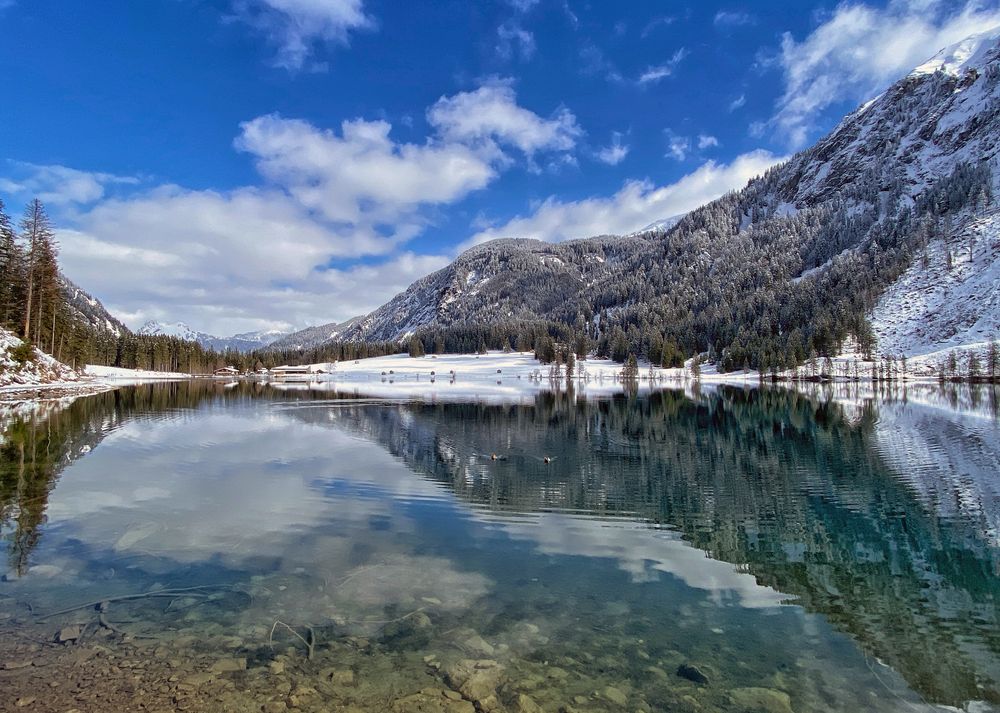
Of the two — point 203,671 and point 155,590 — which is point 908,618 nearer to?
point 203,671

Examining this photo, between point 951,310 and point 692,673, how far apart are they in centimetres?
22362

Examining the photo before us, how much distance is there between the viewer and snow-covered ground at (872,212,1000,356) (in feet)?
541

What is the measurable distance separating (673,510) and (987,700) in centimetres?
1317

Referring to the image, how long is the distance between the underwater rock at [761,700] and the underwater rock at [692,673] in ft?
1.71

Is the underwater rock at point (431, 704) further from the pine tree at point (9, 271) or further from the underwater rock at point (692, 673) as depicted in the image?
the pine tree at point (9, 271)

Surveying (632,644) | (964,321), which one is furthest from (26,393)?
(964,321)

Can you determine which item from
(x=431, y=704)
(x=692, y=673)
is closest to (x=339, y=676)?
(x=431, y=704)

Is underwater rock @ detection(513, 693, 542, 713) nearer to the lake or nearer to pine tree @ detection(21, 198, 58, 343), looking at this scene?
the lake

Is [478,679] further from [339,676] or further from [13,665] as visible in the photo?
[13,665]

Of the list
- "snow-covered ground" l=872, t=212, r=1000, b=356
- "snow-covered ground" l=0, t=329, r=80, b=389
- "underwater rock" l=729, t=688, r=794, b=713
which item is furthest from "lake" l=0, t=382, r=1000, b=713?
"snow-covered ground" l=872, t=212, r=1000, b=356

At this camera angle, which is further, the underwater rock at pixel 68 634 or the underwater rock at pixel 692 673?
the underwater rock at pixel 68 634

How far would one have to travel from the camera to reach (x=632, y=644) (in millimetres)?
11086

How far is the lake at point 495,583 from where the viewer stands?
30.8ft

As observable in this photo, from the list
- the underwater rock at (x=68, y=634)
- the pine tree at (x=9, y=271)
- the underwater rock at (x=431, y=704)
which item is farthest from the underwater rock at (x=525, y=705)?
the pine tree at (x=9, y=271)
